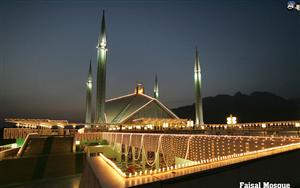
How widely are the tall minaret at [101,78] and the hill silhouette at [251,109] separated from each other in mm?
73762

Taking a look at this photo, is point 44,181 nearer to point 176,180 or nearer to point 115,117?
point 176,180

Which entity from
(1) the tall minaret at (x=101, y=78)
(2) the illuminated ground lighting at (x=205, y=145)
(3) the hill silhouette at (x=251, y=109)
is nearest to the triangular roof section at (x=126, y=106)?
Answer: (1) the tall minaret at (x=101, y=78)

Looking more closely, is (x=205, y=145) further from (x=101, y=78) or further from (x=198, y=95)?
(x=198, y=95)

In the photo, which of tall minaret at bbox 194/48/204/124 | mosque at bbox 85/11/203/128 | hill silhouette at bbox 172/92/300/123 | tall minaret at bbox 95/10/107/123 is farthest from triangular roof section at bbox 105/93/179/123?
hill silhouette at bbox 172/92/300/123

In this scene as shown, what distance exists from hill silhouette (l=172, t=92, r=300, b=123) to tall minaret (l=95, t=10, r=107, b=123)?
73762 millimetres

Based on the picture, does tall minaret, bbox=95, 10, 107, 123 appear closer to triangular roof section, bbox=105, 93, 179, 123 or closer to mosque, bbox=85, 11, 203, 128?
mosque, bbox=85, 11, 203, 128

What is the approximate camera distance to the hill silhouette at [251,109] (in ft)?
300

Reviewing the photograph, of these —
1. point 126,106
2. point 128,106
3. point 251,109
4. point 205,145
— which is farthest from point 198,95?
→ point 251,109

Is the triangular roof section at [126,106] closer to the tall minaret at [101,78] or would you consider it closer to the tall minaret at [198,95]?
the tall minaret at [198,95]

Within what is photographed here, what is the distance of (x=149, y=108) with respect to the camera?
2132 inches

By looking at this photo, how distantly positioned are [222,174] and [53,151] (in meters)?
17.1

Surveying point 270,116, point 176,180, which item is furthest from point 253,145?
point 270,116

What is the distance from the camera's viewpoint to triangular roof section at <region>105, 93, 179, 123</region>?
170 feet

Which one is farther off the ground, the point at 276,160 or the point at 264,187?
the point at 276,160
